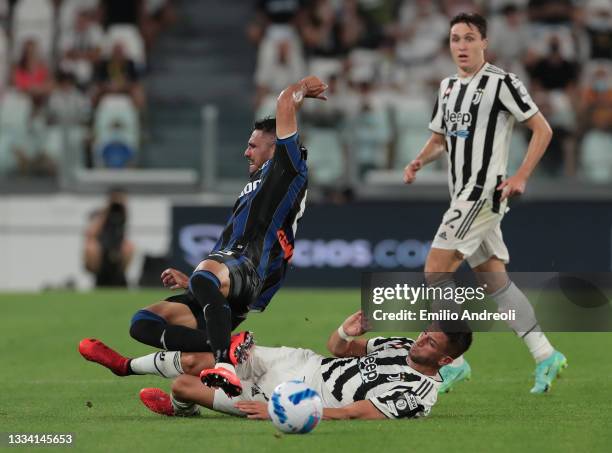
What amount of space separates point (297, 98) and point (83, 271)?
11732 millimetres

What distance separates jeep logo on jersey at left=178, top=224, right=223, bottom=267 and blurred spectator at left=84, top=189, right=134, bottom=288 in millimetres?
822

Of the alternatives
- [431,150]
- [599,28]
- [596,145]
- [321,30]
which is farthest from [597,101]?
[431,150]

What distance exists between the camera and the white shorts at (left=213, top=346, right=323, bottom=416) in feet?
27.0

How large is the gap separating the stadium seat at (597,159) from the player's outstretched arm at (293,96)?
10.5 metres

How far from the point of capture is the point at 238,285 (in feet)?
27.4

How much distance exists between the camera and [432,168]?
730 inches

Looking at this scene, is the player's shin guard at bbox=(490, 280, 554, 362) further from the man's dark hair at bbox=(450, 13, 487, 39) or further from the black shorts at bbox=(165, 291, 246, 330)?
the black shorts at bbox=(165, 291, 246, 330)

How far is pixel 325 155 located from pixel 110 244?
306 centimetres

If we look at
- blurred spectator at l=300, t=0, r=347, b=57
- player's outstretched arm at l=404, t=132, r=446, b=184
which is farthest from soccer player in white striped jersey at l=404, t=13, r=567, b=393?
blurred spectator at l=300, t=0, r=347, b=57

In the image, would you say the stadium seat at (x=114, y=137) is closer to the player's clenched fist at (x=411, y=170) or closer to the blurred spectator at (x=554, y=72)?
the blurred spectator at (x=554, y=72)

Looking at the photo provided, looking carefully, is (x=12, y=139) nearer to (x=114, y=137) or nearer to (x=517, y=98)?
(x=114, y=137)

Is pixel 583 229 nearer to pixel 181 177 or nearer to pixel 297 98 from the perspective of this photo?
pixel 181 177

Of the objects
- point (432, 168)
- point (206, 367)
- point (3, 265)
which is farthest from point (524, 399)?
point (3, 265)

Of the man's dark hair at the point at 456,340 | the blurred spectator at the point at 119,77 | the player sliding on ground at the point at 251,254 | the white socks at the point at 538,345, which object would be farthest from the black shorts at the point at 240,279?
the blurred spectator at the point at 119,77
